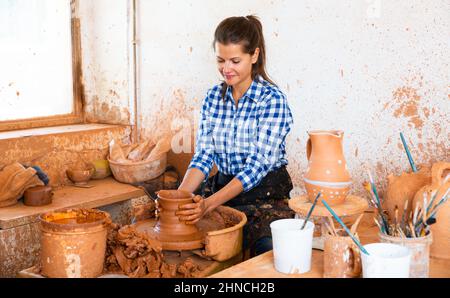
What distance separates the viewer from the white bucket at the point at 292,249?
1877mm

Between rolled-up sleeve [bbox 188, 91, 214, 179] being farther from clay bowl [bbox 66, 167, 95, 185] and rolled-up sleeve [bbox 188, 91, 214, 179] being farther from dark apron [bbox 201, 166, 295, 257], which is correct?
clay bowl [bbox 66, 167, 95, 185]

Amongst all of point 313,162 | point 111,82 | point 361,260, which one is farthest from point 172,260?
point 111,82

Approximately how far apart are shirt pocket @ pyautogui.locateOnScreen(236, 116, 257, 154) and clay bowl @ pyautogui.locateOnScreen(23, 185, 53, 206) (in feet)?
4.32

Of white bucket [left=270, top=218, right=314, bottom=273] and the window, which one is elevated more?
the window

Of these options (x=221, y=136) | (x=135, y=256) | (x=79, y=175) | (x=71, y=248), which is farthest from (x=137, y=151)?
(x=71, y=248)

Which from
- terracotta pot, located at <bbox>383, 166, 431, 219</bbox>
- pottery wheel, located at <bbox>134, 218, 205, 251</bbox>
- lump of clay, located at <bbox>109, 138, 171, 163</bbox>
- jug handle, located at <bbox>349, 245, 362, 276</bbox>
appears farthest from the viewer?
lump of clay, located at <bbox>109, 138, 171, 163</bbox>

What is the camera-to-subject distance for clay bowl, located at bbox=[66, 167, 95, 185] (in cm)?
419

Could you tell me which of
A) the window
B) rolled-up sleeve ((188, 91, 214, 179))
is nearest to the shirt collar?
rolled-up sleeve ((188, 91, 214, 179))

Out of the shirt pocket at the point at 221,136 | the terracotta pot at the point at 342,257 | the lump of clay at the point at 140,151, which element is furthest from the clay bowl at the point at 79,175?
the terracotta pot at the point at 342,257

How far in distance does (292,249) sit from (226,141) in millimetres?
1401

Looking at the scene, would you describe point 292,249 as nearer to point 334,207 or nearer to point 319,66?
point 334,207

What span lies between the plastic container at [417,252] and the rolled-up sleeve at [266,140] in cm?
120

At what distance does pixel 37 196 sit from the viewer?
3.60 m

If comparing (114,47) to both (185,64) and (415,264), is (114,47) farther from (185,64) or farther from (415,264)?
(415,264)
